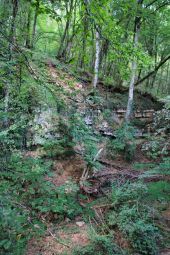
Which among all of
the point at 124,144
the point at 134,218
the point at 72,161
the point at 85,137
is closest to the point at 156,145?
the point at 85,137

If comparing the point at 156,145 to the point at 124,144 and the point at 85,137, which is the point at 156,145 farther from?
the point at 124,144

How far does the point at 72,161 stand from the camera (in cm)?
706

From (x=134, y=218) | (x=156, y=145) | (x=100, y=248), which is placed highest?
(x=156, y=145)

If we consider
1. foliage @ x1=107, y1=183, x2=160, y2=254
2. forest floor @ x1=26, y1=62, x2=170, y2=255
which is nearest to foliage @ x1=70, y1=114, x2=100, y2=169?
forest floor @ x1=26, y1=62, x2=170, y2=255

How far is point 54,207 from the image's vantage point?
321cm

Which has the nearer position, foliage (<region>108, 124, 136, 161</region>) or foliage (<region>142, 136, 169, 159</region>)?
foliage (<region>142, 136, 169, 159</region>)

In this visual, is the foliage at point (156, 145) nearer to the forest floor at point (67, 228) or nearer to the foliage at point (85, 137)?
the forest floor at point (67, 228)

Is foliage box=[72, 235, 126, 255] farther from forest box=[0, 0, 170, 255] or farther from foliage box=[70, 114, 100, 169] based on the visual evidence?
foliage box=[70, 114, 100, 169]

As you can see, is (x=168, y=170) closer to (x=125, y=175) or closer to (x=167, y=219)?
(x=167, y=219)

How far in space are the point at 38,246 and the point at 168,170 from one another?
3.04 meters

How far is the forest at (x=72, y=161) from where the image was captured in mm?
3094

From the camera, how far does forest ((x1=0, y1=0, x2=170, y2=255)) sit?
3.09 metres

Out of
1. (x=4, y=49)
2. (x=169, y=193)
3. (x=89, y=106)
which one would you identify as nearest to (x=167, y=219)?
(x=169, y=193)

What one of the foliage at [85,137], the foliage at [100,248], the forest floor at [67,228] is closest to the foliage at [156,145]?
the forest floor at [67,228]
